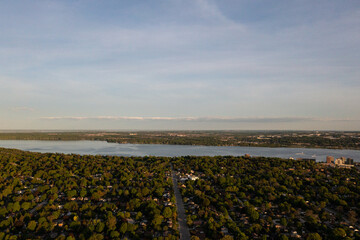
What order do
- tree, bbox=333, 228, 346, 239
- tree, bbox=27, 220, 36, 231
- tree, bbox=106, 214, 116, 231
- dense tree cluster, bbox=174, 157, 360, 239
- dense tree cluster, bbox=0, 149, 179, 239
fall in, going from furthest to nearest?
dense tree cluster, bbox=174, 157, 360, 239
tree, bbox=106, 214, 116, 231
dense tree cluster, bbox=0, 149, 179, 239
tree, bbox=27, 220, 36, 231
tree, bbox=333, 228, 346, 239

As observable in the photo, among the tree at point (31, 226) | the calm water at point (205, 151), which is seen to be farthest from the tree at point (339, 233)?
the calm water at point (205, 151)

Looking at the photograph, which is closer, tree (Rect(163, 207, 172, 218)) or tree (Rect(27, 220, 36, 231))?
tree (Rect(27, 220, 36, 231))

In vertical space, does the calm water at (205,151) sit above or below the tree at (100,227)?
below

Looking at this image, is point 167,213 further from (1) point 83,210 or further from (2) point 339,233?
(2) point 339,233

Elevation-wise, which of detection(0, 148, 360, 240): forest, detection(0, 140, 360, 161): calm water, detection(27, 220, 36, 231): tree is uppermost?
detection(27, 220, 36, 231): tree

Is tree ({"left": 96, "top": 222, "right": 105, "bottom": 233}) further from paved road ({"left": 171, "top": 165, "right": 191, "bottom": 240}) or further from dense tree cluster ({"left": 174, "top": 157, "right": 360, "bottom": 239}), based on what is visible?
dense tree cluster ({"left": 174, "top": 157, "right": 360, "bottom": 239})

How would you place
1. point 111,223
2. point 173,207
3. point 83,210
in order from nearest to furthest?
1. point 111,223
2. point 83,210
3. point 173,207

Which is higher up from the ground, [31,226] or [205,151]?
[31,226]

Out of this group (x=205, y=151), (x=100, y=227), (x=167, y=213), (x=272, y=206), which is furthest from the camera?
(x=205, y=151)

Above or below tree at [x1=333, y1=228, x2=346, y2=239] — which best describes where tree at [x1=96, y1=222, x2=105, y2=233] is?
above

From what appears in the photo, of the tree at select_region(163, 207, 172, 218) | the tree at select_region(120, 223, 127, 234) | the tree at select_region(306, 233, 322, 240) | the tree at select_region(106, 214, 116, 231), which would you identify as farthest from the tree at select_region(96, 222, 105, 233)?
the tree at select_region(306, 233, 322, 240)

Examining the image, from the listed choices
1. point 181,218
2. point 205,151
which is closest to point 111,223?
point 181,218

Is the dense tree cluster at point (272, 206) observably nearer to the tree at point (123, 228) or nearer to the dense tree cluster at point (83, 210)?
the dense tree cluster at point (83, 210)
